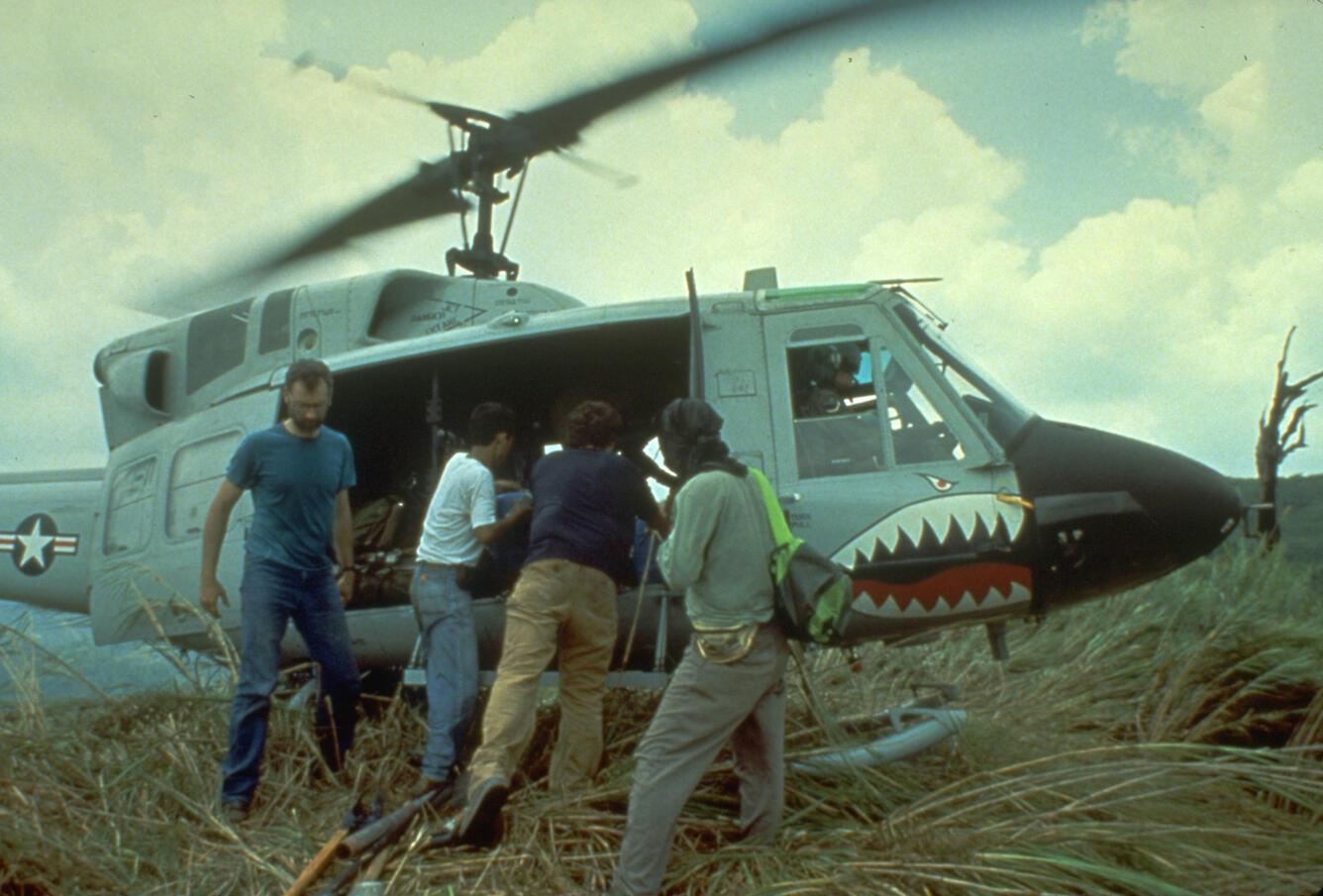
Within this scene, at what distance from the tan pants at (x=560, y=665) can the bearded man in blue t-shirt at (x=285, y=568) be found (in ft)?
3.21

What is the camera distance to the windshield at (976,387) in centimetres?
446

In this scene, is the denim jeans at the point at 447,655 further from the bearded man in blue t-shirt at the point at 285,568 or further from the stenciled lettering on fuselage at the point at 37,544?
the stenciled lettering on fuselage at the point at 37,544

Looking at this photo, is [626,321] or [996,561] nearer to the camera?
[996,561]

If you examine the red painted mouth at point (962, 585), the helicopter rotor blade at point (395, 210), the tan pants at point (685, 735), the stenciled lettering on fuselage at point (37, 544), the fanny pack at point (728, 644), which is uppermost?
the helicopter rotor blade at point (395, 210)

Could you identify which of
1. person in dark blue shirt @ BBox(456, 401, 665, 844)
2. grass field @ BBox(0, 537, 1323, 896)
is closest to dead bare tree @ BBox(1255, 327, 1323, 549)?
grass field @ BBox(0, 537, 1323, 896)

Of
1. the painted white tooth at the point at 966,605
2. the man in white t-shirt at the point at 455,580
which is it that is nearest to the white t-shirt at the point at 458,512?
the man in white t-shirt at the point at 455,580

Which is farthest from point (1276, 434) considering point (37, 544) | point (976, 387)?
point (37, 544)

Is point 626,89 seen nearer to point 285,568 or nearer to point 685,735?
point 285,568

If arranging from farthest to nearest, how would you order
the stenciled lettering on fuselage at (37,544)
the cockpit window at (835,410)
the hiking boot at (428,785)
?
the stenciled lettering on fuselage at (37,544), the cockpit window at (835,410), the hiking boot at (428,785)

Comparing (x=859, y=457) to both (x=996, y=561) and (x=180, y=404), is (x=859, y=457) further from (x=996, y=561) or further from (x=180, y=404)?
(x=180, y=404)

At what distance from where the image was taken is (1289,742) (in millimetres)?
5242

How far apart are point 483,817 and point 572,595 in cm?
83

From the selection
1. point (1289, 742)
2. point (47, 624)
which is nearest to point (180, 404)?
point (47, 624)

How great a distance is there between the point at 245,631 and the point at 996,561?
3101 mm
